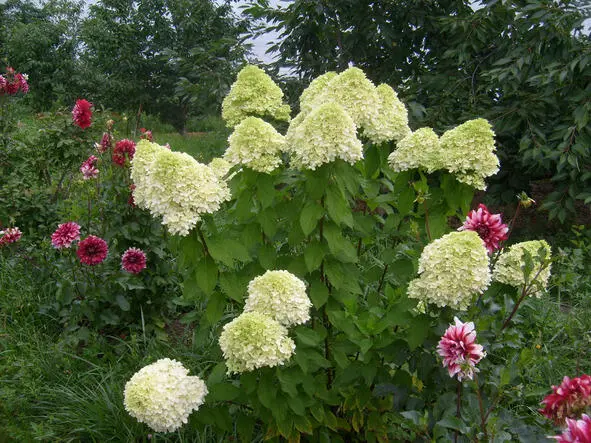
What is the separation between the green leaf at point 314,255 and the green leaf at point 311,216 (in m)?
0.15

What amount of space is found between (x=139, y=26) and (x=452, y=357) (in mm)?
12671

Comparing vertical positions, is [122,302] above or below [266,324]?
below

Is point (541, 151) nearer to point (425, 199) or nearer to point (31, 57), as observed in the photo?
point (425, 199)

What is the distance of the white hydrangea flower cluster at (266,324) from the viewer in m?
1.60

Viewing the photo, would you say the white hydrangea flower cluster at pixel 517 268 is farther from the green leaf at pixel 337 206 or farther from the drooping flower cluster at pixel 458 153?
the green leaf at pixel 337 206

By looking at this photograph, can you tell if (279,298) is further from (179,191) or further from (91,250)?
(91,250)

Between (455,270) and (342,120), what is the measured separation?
2.00 feet

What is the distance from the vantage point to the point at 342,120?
1.76 m

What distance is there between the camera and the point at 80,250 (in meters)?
2.89

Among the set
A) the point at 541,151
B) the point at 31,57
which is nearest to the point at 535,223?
the point at 541,151

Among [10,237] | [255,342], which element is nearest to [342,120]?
[255,342]

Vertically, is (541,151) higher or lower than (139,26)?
higher

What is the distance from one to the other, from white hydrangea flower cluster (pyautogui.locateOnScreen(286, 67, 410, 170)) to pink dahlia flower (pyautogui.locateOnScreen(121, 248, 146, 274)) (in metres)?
1.37

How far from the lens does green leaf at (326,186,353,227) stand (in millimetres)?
1817
